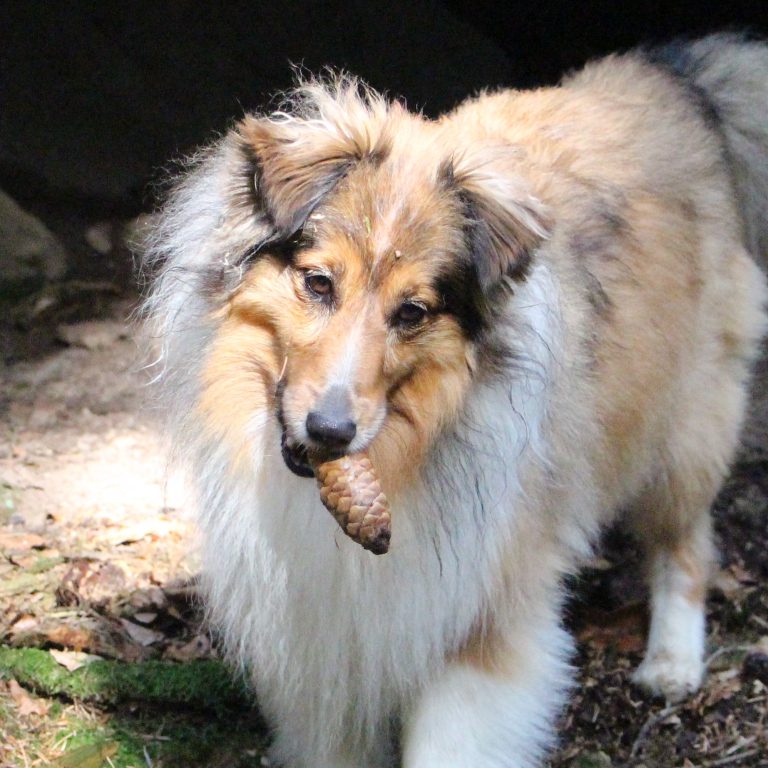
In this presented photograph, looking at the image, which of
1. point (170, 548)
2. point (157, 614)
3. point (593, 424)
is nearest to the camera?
point (593, 424)

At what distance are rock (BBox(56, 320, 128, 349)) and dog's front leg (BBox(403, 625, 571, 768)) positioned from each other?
302cm

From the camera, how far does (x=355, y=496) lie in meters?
2.69

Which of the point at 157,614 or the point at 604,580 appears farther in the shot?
the point at 604,580

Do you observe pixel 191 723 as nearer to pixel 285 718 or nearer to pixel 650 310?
pixel 285 718

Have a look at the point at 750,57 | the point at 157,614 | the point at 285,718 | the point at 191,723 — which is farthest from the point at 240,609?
the point at 750,57

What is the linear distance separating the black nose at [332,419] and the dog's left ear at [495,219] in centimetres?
51

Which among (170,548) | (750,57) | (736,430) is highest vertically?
(750,57)

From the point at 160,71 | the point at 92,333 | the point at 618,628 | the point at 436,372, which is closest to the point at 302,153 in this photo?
the point at 436,372

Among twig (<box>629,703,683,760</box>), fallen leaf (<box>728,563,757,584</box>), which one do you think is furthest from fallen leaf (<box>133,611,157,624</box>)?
fallen leaf (<box>728,563,757,584</box>)

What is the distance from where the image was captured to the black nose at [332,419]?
8.50 ft

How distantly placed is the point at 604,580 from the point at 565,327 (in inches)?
72.4

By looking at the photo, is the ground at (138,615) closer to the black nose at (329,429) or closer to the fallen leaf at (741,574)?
the fallen leaf at (741,574)

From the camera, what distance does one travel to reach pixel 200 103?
6.32 meters

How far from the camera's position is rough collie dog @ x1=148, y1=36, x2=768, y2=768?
2.82 m
